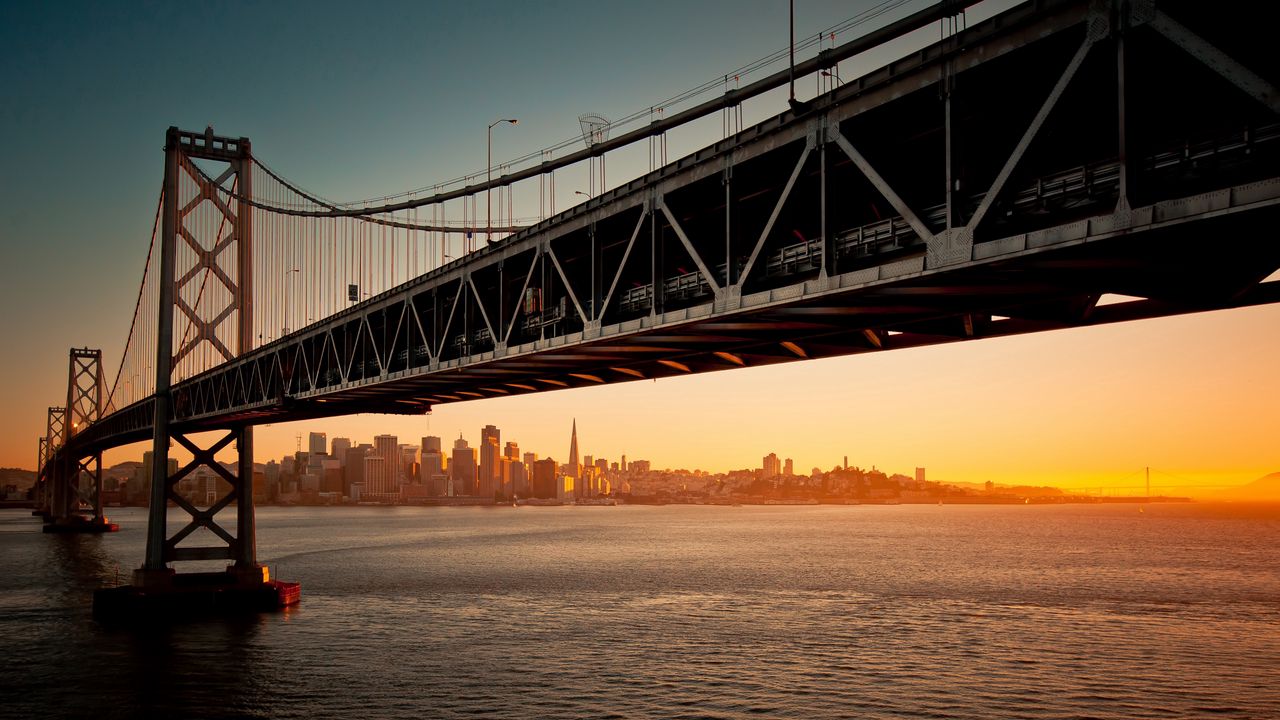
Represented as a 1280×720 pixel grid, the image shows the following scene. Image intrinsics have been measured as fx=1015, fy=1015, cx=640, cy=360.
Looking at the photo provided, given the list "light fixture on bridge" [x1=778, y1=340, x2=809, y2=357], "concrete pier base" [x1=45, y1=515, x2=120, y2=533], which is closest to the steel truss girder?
"light fixture on bridge" [x1=778, y1=340, x2=809, y2=357]

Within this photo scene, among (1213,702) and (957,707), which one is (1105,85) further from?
(1213,702)

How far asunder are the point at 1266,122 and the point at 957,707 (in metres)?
19.7

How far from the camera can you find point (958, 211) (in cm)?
1500

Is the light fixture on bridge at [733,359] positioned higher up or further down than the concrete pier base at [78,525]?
higher up

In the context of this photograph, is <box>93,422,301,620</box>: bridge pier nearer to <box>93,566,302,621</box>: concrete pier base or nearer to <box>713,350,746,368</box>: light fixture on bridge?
<box>93,566,302,621</box>: concrete pier base

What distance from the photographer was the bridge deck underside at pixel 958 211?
1290cm

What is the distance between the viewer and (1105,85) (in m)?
14.7

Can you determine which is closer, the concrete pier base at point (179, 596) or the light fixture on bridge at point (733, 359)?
the light fixture on bridge at point (733, 359)

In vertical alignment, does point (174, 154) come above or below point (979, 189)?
above

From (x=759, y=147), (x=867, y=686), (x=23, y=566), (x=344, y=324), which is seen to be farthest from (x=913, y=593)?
(x=23, y=566)

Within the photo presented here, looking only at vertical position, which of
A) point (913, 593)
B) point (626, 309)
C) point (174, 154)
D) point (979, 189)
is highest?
point (174, 154)

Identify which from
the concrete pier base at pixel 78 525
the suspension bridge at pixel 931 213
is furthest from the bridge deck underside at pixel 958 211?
the concrete pier base at pixel 78 525

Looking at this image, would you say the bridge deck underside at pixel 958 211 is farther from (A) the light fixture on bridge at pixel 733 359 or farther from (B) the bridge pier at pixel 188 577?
(B) the bridge pier at pixel 188 577

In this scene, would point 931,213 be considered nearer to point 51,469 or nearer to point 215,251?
point 215,251
